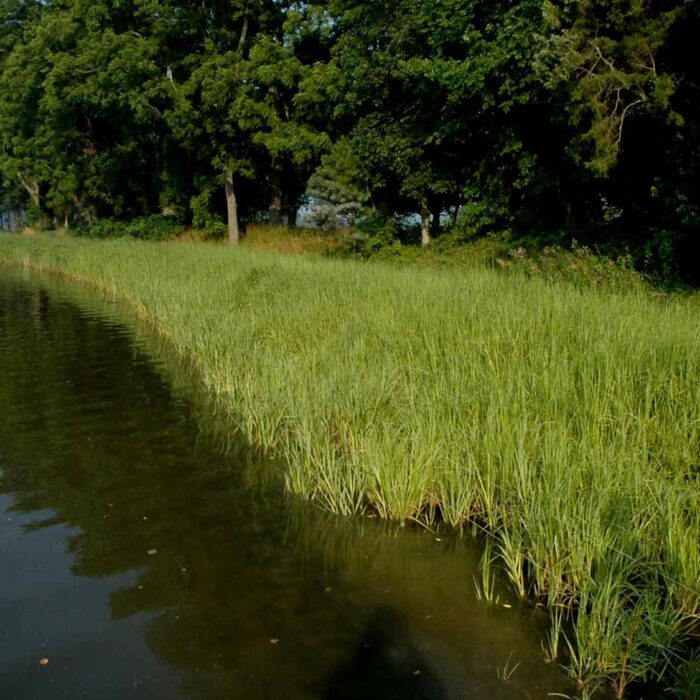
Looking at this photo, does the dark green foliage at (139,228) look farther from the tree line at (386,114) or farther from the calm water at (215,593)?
the calm water at (215,593)

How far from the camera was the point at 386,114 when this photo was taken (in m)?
19.6

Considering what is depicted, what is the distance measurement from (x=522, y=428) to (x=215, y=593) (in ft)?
7.10

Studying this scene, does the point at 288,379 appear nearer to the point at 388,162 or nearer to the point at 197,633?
the point at 197,633

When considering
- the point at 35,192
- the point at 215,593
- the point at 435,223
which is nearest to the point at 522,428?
the point at 215,593

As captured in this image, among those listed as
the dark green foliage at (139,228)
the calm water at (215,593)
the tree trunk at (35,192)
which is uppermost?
the tree trunk at (35,192)

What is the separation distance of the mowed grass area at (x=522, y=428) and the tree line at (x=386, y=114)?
542 cm

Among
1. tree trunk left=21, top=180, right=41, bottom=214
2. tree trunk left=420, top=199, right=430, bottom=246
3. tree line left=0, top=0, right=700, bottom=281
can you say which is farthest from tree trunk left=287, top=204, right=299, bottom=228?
tree trunk left=21, top=180, right=41, bottom=214

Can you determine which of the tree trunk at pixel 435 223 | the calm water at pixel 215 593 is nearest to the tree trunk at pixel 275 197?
Result: the tree trunk at pixel 435 223

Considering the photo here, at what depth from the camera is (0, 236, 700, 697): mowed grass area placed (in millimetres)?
3213

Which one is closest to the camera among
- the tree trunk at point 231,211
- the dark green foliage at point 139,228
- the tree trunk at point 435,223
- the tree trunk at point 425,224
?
the tree trunk at point 425,224

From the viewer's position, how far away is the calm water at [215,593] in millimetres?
3096

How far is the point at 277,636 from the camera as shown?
339 cm

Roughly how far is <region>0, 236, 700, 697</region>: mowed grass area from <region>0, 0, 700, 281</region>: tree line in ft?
17.8

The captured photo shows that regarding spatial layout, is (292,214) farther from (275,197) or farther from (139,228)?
(139,228)
